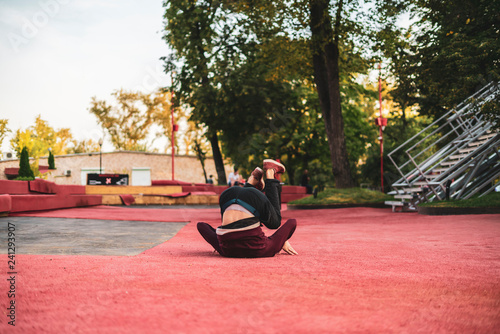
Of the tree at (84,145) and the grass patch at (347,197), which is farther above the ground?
the tree at (84,145)

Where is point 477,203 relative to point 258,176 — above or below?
below

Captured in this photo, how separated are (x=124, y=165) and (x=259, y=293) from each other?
47181 millimetres

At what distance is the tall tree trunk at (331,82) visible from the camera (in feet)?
69.3

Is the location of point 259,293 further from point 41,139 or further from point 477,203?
point 41,139

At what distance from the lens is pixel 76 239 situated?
8492 millimetres

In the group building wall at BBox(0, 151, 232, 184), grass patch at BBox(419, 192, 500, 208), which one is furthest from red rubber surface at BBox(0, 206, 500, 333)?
building wall at BBox(0, 151, 232, 184)

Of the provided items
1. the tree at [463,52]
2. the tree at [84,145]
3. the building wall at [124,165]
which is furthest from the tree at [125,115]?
the tree at [463,52]

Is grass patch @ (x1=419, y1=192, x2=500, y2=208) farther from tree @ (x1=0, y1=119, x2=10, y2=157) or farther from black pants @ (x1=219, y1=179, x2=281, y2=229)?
tree @ (x1=0, y1=119, x2=10, y2=157)

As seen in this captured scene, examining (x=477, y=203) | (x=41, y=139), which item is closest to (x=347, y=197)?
(x=477, y=203)

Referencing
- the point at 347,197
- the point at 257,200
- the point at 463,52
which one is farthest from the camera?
the point at 347,197

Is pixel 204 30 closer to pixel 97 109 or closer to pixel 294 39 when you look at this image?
pixel 294 39

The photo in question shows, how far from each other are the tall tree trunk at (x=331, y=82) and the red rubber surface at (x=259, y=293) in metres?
15.5

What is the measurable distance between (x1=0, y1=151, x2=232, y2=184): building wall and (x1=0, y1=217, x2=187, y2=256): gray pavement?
3808 centimetres

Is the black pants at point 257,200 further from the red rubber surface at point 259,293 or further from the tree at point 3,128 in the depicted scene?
the tree at point 3,128
